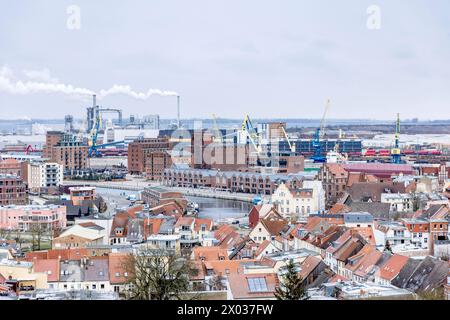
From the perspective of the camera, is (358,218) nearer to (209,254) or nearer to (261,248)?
(261,248)

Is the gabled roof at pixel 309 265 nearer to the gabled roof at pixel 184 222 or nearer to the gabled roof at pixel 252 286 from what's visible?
the gabled roof at pixel 252 286

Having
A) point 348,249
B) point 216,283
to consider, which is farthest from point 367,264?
point 216,283

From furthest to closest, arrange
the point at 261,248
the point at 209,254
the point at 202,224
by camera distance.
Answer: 1. the point at 202,224
2. the point at 261,248
3. the point at 209,254

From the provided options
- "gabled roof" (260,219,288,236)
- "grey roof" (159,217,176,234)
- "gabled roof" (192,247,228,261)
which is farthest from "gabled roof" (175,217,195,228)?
"gabled roof" (192,247,228,261)

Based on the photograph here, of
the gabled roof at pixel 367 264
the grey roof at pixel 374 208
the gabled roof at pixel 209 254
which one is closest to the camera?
the gabled roof at pixel 367 264

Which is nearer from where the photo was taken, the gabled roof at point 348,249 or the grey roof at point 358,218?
the gabled roof at point 348,249

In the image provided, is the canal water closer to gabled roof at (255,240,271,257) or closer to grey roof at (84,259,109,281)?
gabled roof at (255,240,271,257)

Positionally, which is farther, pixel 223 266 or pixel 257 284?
pixel 223 266

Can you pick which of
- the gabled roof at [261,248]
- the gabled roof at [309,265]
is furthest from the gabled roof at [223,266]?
the gabled roof at [261,248]
